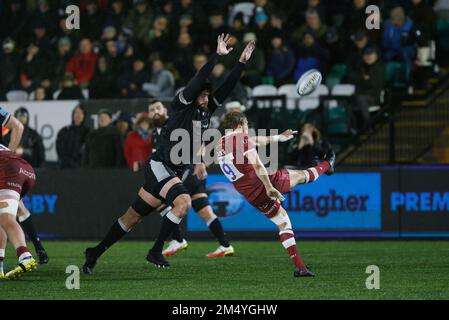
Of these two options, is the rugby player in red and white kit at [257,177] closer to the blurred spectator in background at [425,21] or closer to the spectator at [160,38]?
the blurred spectator in background at [425,21]

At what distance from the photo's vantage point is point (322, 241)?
20.2m

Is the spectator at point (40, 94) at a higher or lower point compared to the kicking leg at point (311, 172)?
higher

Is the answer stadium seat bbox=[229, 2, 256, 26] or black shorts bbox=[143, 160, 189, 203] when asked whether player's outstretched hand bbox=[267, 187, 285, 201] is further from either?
stadium seat bbox=[229, 2, 256, 26]

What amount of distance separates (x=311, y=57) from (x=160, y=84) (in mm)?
3132

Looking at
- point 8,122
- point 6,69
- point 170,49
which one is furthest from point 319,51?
point 8,122

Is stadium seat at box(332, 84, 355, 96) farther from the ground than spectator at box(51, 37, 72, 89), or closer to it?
closer to it

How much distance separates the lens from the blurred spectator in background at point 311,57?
22188 mm

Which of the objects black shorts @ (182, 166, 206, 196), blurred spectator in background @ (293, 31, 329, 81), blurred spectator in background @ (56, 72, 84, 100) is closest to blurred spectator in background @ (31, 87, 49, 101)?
blurred spectator in background @ (56, 72, 84, 100)

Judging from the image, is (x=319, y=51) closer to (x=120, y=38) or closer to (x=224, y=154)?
(x=120, y=38)

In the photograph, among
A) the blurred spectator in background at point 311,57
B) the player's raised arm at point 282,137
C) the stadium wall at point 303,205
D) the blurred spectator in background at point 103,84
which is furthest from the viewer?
the blurred spectator in background at point 103,84

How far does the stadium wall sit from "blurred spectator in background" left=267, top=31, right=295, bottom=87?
2.88 m

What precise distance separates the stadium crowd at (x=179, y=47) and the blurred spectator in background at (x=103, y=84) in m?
0.02

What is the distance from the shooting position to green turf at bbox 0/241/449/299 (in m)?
11.4

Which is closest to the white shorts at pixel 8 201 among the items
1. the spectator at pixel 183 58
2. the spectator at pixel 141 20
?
the spectator at pixel 183 58
